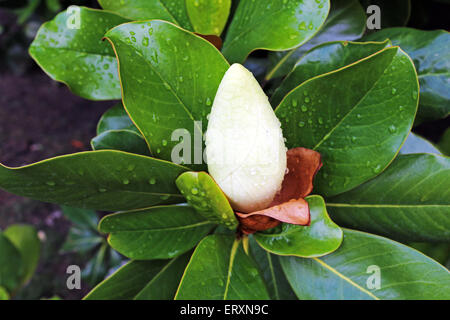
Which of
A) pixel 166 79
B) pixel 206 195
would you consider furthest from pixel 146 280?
pixel 166 79

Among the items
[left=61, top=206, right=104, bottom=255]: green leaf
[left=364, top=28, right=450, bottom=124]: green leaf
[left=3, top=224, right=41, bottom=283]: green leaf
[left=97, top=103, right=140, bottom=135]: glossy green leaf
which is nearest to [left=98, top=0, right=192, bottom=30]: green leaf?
[left=97, top=103, right=140, bottom=135]: glossy green leaf

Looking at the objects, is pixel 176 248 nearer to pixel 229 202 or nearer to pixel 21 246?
pixel 229 202

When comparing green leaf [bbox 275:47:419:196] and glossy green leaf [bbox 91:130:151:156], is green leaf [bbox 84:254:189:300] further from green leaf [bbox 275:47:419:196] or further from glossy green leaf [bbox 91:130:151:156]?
green leaf [bbox 275:47:419:196]

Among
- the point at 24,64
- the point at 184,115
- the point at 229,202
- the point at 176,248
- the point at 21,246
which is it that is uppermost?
the point at 184,115

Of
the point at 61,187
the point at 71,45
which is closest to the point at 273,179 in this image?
the point at 61,187

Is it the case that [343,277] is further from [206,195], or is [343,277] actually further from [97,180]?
[97,180]

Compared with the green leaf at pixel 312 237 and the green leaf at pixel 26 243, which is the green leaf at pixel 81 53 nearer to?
the green leaf at pixel 312 237

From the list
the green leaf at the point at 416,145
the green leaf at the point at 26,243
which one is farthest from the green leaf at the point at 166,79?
the green leaf at the point at 26,243
